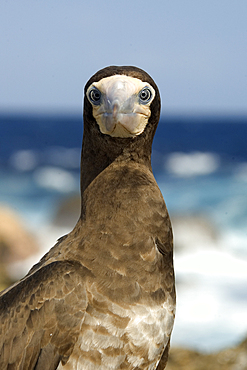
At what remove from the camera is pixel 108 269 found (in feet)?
10.6

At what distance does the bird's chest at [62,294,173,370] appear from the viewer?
314cm

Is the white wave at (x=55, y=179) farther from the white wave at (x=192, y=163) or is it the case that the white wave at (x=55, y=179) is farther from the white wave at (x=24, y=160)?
the white wave at (x=192, y=163)

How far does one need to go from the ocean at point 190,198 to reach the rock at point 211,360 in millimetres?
4723

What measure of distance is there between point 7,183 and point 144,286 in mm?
40340

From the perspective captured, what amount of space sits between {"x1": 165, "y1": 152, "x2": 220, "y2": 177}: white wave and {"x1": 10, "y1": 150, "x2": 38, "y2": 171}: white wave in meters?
13.8

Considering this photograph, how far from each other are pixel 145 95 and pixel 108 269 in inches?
49.7

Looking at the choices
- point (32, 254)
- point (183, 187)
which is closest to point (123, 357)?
point (32, 254)

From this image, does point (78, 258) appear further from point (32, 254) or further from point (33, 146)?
point (33, 146)

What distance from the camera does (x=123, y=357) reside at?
322 cm

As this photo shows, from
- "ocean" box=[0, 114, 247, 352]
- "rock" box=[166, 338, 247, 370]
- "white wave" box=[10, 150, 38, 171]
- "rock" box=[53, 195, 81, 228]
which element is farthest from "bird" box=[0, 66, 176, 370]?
"white wave" box=[10, 150, 38, 171]

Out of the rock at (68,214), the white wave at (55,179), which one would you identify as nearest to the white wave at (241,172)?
the white wave at (55,179)

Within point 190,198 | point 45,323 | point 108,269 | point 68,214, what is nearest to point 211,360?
point 108,269

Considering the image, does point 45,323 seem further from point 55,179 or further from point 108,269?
point 55,179

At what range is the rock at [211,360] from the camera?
7.52 meters
